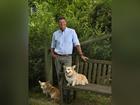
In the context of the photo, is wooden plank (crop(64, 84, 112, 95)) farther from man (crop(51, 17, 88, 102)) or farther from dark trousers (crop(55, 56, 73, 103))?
man (crop(51, 17, 88, 102))

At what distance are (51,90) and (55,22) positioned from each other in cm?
102

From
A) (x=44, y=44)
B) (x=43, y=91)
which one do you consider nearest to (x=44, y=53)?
(x=44, y=44)

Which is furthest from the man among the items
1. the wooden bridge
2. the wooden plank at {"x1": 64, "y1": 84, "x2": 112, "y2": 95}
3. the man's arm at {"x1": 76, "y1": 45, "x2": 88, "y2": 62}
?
the wooden plank at {"x1": 64, "y1": 84, "x2": 112, "y2": 95}

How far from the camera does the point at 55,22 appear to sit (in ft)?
16.6

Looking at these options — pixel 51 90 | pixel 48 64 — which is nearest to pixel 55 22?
pixel 48 64

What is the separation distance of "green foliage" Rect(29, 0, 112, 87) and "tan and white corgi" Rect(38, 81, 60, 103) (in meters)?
0.28

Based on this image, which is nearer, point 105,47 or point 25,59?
point 25,59

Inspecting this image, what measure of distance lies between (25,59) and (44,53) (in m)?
4.12

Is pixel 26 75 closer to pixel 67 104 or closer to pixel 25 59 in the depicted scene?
pixel 25 59

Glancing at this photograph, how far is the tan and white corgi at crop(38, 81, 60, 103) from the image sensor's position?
4.57 m
